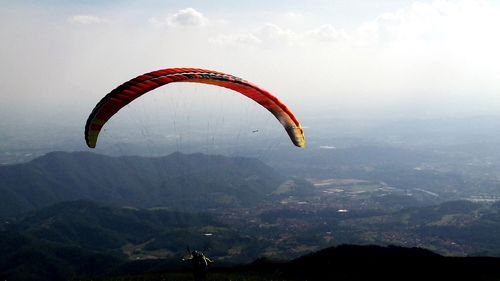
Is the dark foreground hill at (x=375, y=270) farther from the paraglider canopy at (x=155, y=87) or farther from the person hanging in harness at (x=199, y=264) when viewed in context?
the person hanging in harness at (x=199, y=264)

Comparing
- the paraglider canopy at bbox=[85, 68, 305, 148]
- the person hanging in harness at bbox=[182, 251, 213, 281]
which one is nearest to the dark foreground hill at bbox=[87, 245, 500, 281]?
the paraglider canopy at bbox=[85, 68, 305, 148]

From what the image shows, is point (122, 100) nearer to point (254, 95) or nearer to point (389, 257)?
point (254, 95)

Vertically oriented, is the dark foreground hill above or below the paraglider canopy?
below

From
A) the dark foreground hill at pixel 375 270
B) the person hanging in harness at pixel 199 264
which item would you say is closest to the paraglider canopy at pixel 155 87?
the person hanging in harness at pixel 199 264

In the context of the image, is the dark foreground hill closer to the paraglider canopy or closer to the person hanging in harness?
the paraglider canopy

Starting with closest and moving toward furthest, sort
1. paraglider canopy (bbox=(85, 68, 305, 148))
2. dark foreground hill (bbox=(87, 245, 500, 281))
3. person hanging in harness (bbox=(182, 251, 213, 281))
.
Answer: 1. person hanging in harness (bbox=(182, 251, 213, 281))
2. paraglider canopy (bbox=(85, 68, 305, 148))
3. dark foreground hill (bbox=(87, 245, 500, 281))

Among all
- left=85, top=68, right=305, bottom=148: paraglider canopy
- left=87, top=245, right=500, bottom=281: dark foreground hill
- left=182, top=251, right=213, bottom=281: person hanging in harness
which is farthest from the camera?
left=87, top=245, right=500, bottom=281: dark foreground hill

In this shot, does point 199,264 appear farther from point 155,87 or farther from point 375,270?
point 375,270

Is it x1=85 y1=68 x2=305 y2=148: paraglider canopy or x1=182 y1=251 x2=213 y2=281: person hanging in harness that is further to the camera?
x1=85 y1=68 x2=305 y2=148: paraglider canopy

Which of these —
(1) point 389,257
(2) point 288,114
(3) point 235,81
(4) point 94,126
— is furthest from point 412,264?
(4) point 94,126
